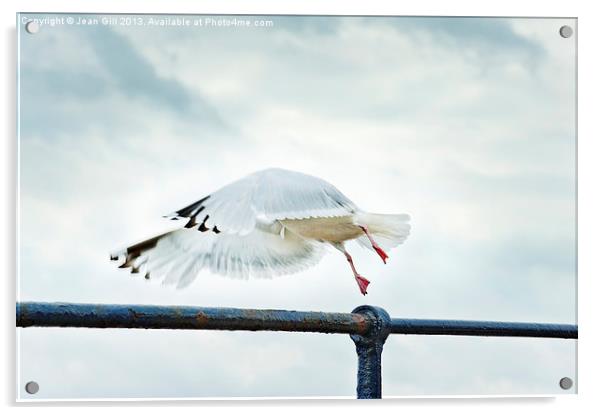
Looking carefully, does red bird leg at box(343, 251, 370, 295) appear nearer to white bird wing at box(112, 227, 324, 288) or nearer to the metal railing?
white bird wing at box(112, 227, 324, 288)

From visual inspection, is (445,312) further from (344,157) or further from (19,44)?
(19,44)

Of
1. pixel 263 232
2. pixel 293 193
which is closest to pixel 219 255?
pixel 263 232

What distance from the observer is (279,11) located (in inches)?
79.5

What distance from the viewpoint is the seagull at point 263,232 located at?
195 cm

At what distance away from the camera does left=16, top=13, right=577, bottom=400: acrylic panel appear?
76.6 inches

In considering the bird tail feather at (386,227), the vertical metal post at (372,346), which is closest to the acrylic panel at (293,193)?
the bird tail feather at (386,227)

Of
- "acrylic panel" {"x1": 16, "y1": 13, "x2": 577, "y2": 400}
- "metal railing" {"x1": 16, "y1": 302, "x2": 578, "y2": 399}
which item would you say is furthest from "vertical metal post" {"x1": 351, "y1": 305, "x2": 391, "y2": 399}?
"acrylic panel" {"x1": 16, "y1": 13, "x2": 577, "y2": 400}

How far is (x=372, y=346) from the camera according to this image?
1457mm

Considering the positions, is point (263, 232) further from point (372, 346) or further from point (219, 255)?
point (372, 346)

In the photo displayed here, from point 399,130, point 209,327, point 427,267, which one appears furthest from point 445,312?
point 209,327

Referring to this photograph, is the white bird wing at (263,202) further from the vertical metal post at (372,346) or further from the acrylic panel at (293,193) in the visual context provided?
the vertical metal post at (372,346)

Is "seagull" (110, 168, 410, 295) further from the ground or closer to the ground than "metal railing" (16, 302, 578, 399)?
further from the ground

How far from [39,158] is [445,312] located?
992 millimetres

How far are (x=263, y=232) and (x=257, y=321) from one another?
65cm
